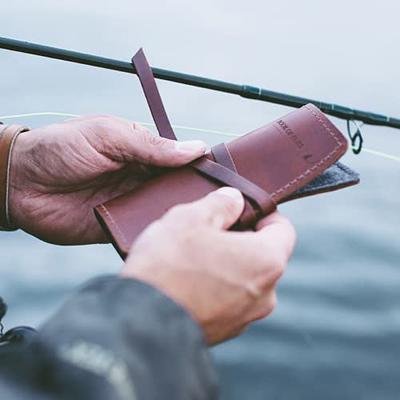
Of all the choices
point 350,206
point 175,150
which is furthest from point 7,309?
point 350,206

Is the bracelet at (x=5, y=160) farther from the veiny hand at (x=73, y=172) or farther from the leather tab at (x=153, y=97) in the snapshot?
the leather tab at (x=153, y=97)

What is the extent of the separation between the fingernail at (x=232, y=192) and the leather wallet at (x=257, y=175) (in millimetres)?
22

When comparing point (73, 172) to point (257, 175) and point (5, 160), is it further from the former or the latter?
point (257, 175)

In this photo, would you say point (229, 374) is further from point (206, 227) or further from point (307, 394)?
point (206, 227)

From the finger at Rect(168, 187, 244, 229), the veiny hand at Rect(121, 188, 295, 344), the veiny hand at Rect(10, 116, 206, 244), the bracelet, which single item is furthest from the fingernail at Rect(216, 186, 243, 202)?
the bracelet

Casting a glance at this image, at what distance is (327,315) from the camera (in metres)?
1.25

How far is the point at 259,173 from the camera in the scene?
1.30 meters

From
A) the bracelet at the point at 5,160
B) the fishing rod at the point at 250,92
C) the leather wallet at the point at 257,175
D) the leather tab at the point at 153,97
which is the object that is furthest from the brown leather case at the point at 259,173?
the bracelet at the point at 5,160

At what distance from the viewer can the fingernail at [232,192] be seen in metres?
1.17

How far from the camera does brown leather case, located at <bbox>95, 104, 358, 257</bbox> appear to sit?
1.25 metres

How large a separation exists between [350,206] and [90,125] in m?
0.47

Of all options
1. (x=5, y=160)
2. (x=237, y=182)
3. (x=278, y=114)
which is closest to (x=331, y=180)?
(x=237, y=182)

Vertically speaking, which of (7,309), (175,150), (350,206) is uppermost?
(175,150)

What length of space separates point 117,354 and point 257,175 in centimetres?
62
